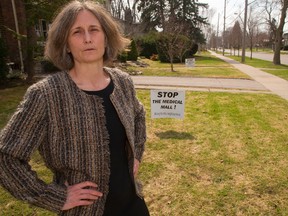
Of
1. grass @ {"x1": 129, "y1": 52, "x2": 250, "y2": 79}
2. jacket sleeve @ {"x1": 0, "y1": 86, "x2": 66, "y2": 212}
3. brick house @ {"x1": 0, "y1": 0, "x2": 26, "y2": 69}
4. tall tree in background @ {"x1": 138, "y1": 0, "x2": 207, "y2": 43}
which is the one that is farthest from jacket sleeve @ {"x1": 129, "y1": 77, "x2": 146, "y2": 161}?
tall tree in background @ {"x1": 138, "y1": 0, "x2": 207, "y2": 43}

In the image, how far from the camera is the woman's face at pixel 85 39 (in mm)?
1619

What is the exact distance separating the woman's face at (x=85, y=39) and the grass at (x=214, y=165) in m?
2.25

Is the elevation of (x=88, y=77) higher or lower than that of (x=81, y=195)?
higher

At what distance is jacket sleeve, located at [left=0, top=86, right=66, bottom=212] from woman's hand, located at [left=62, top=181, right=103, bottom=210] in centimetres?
8

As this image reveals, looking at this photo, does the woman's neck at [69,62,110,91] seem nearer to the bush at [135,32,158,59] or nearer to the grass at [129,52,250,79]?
the grass at [129,52,250,79]

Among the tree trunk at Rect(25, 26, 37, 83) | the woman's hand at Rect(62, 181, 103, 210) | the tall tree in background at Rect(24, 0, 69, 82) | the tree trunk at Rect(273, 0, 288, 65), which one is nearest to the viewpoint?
the woman's hand at Rect(62, 181, 103, 210)

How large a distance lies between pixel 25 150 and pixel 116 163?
1.72ft

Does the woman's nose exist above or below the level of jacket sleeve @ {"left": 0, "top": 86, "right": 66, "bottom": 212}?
above

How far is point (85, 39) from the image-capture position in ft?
5.30

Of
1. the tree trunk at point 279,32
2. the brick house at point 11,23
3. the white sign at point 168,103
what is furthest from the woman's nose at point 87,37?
the tree trunk at point 279,32

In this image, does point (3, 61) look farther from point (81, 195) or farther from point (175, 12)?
point (175, 12)

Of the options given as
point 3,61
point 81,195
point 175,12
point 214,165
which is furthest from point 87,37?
point 175,12

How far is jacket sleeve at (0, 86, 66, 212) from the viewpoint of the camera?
134cm

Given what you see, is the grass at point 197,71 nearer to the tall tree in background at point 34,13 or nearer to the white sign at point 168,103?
the tall tree in background at point 34,13
